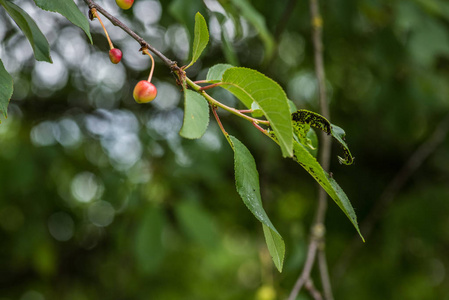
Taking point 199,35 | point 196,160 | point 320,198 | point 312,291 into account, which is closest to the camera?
point 199,35

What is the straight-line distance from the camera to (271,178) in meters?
2.72

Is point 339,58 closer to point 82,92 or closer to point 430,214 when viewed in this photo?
point 430,214

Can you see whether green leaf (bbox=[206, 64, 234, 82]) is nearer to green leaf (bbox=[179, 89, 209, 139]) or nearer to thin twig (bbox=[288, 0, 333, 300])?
green leaf (bbox=[179, 89, 209, 139])

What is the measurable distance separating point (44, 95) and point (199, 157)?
2.88 ft

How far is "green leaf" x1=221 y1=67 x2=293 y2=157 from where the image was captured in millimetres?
498

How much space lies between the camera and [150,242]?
2.05 metres

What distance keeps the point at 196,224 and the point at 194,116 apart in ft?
5.32

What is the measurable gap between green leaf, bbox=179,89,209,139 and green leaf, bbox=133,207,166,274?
1.57m

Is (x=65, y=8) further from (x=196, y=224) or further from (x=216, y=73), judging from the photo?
(x=196, y=224)

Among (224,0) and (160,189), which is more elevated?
(224,0)

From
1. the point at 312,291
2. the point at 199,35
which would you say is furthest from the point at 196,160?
the point at 199,35

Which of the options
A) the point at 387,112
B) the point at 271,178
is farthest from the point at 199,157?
the point at 387,112

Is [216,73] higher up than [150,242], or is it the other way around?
[216,73]

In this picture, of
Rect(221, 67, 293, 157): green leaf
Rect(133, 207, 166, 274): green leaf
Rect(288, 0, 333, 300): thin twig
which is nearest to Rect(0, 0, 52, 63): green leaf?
Rect(221, 67, 293, 157): green leaf
